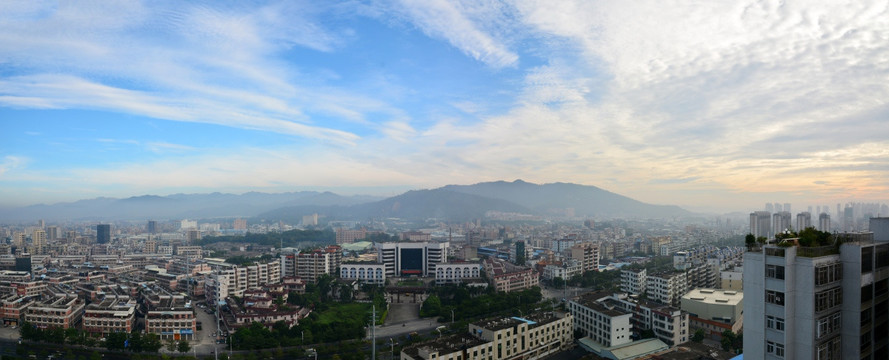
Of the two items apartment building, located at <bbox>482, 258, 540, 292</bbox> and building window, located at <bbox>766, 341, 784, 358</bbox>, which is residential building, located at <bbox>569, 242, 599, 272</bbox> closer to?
apartment building, located at <bbox>482, 258, 540, 292</bbox>

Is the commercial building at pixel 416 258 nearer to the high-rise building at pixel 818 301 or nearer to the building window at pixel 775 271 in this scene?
the high-rise building at pixel 818 301

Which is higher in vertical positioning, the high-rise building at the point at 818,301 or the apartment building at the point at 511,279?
the high-rise building at the point at 818,301

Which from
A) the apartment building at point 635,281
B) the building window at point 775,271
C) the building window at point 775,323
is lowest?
the apartment building at point 635,281

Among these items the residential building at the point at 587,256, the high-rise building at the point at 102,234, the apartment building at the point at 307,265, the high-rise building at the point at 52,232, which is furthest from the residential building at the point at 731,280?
the high-rise building at the point at 52,232

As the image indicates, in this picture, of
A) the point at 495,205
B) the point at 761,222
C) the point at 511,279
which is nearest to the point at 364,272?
the point at 511,279

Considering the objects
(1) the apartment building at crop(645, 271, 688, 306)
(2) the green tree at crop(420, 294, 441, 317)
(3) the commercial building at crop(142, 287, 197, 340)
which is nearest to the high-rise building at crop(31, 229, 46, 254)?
(3) the commercial building at crop(142, 287, 197, 340)

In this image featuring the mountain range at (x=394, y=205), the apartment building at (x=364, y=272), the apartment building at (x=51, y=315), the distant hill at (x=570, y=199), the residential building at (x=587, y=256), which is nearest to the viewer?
the apartment building at (x=51, y=315)
